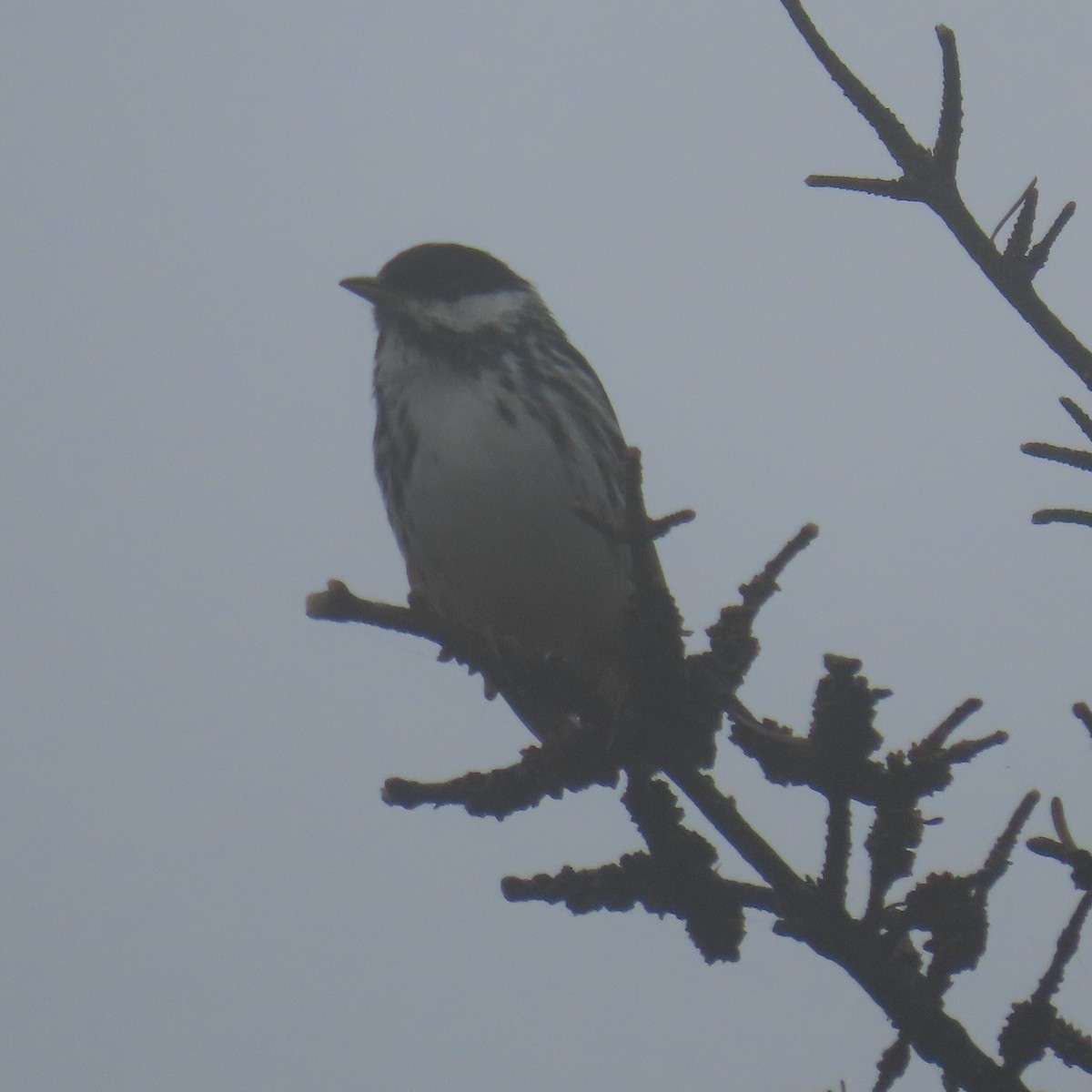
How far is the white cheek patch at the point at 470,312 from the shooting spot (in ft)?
17.5

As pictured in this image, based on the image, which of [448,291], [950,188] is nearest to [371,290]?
[448,291]

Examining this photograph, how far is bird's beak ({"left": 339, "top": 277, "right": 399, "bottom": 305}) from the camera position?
5434 mm

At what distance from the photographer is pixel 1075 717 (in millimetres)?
2006

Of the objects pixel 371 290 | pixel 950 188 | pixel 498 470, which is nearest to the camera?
pixel 950 188

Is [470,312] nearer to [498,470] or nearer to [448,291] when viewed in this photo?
[448,291]

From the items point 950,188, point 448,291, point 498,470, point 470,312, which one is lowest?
point 950,188

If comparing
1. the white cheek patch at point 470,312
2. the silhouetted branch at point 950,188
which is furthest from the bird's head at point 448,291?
the silhouetted branch at point 950,188

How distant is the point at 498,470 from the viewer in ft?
15.8

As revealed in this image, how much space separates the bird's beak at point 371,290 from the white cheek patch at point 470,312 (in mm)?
92

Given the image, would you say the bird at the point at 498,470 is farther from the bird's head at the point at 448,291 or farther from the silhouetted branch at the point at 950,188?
the silhouetted branch at the point at 950,188

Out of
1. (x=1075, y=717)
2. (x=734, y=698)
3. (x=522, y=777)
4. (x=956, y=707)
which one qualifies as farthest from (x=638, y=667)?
(x=1075, y=717)

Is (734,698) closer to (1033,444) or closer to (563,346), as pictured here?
(1033,444)

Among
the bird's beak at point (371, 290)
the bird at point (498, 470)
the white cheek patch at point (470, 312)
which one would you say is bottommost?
the bird at point (498, 470)

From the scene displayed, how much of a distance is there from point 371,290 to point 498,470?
107cm
